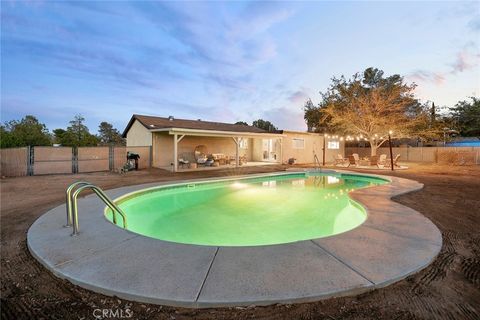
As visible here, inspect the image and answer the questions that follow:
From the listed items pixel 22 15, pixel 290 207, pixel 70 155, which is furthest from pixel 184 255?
pixel 22 15

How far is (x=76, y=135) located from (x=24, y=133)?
6.56 meters

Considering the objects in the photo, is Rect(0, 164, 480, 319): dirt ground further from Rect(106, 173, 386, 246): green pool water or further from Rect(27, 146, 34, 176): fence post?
Rect(27, 146, 34, 176): fence post

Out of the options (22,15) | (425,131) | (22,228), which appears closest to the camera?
(22,228)

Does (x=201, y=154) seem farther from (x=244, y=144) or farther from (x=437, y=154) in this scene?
(x=437, y=154)

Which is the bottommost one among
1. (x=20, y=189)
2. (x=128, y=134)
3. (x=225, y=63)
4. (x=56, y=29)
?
(x=20, y=189)

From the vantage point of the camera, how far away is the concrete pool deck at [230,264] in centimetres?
232

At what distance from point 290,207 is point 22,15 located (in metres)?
15.1

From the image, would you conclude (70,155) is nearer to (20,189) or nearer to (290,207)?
(20,189)

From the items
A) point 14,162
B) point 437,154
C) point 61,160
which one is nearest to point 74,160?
point 61,160

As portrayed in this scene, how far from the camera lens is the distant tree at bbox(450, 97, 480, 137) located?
25266mm

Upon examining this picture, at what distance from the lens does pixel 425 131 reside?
18.9 meters

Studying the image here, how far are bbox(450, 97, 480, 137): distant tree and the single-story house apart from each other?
12.9 meters

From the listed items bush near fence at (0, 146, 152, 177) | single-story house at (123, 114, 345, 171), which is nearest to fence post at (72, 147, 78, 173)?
bush near fence at (0, 146, 152, 177)

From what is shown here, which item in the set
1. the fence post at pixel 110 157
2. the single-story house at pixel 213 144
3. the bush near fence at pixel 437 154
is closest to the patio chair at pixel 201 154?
the single-story house at pixel 213 144
